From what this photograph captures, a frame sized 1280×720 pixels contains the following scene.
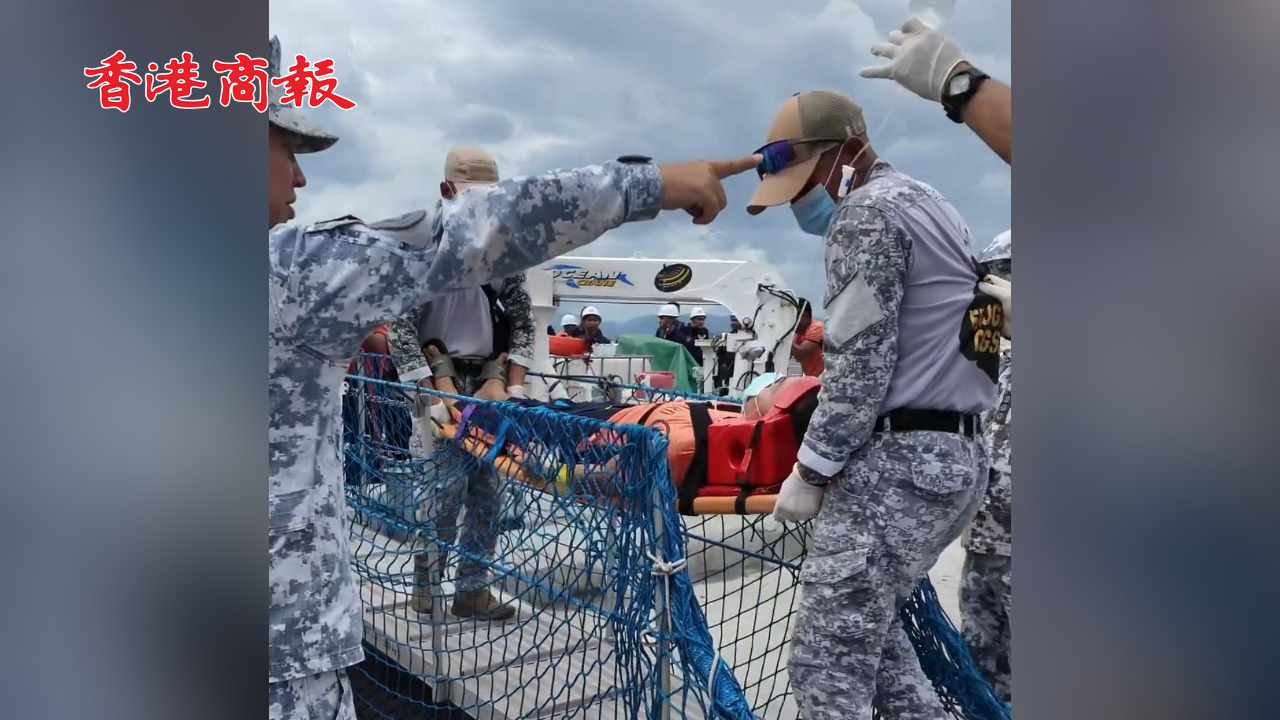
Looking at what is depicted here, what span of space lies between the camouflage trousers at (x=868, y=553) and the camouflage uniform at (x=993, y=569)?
89cm

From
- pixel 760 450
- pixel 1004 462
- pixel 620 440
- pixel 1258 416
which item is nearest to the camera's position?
pixel 1258 416

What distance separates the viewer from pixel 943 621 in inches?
102

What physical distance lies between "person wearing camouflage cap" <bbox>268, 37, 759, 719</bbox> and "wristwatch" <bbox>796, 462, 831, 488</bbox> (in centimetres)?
94

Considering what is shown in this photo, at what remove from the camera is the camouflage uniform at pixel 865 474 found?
80.4 inches

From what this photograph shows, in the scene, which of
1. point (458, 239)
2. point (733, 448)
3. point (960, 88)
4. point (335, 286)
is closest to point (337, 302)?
point (335, 286)

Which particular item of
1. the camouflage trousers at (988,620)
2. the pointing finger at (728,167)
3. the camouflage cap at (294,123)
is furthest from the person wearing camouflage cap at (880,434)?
the camouflage cap at (294,123)

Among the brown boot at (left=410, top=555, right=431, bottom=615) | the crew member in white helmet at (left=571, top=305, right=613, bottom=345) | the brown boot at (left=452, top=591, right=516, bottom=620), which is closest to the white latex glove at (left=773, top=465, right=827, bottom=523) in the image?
the brown boot at (left=452, top=591, right=516, bottom=620)

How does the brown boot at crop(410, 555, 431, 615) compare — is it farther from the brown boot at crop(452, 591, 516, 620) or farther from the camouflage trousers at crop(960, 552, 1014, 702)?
the camouflage trousers at crop(960, 552, 1014, 702)

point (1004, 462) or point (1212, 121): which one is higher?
point (1212, 121)

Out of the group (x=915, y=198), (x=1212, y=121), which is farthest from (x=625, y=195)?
(x=915, y=198)

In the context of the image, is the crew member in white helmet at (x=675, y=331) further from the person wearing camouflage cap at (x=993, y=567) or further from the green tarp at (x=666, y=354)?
the person wearing camouflage cap at (x=993, y=567)

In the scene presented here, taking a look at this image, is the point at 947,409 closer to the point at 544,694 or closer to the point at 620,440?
the point at 620,440

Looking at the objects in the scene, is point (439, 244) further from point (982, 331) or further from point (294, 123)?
point (982, 331)

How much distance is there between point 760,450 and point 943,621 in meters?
0.75
